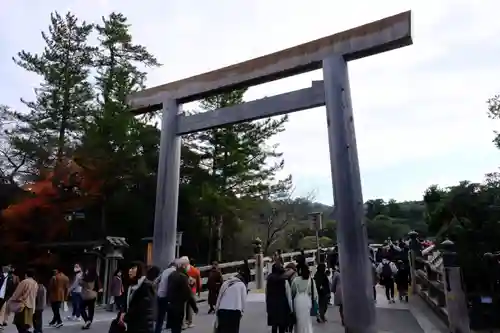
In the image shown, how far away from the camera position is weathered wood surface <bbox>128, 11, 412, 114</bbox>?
22.9 feet

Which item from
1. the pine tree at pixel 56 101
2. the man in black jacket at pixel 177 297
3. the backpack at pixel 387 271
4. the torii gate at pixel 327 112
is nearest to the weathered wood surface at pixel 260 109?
the torii gate at pixel 327 112

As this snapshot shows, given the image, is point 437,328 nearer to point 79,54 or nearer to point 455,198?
point 455,198

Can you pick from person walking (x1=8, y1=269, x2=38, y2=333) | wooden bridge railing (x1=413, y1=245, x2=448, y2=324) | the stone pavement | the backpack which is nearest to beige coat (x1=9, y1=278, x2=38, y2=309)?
person walking (x1=8, y1=269, x2=38, y2=333)

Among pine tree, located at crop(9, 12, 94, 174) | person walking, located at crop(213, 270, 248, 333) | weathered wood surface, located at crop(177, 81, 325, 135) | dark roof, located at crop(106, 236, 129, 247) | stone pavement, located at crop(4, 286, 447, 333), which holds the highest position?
pine tree, located at crop(9, 12, 94, 174)

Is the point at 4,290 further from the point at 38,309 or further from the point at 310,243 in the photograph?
the point at 310,243

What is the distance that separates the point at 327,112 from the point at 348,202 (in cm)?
160

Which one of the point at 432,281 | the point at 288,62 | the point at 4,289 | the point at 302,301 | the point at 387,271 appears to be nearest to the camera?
the point at 302,301

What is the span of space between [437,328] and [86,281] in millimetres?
8471

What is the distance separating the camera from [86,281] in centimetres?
1105

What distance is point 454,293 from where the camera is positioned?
27.7 ft

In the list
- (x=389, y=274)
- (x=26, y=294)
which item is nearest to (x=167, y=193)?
(x=26, y=294)

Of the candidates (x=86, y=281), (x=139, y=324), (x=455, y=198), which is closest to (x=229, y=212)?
(x=86, y=281)

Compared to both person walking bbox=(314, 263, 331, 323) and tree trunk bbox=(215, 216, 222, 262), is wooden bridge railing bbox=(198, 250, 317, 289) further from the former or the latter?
person walking bbox=(314, 263, 331, 323)

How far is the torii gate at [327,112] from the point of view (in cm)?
682
